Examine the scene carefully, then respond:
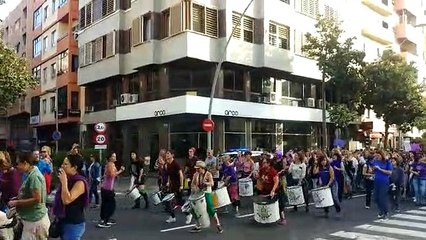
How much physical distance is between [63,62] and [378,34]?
26288 mm

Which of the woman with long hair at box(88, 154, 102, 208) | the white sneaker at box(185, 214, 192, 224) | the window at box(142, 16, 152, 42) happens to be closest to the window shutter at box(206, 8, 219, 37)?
the window at box(142, 16, 152, 42)

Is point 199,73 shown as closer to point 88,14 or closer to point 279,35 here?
point 279,35

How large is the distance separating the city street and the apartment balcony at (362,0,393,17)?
3356 cm

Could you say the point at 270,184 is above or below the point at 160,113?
below

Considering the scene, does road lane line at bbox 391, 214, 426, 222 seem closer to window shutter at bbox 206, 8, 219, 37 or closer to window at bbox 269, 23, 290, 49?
window shutter at bbox 206, 8, 219, 37

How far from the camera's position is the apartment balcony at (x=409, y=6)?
5419 cm

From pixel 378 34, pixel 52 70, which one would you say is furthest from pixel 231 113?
pixel 378 34

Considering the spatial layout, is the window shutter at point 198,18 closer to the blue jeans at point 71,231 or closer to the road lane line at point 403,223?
the road lane line at point 403,223

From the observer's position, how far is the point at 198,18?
88.0ft

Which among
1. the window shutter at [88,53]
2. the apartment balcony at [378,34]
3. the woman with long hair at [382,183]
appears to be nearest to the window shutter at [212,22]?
the window shutter at [88,53]

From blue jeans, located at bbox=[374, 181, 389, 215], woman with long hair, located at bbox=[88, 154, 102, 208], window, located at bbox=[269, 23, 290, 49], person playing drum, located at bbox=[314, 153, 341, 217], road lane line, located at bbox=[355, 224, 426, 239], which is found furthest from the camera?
window, located at bbox=[269, 23, 290, 49]

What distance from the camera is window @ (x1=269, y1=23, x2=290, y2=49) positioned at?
3014 cm

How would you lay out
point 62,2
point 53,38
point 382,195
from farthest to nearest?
point 53,38, point 62,2, point 382,195

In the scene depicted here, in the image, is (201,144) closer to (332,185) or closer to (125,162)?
(125,162)
